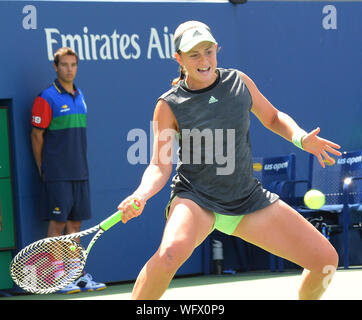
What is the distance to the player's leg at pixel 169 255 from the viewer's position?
4.33 metres

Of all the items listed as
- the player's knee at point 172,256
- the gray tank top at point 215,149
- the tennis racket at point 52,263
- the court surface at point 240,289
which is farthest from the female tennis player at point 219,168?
the court surface at point 240,289

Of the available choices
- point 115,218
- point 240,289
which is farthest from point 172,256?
point 240,289

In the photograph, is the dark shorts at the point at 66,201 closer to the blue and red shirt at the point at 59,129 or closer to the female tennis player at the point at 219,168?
the blue and red shirt at the point at 59,129

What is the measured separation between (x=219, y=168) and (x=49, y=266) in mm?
1520

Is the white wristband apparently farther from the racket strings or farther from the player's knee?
the racket strings

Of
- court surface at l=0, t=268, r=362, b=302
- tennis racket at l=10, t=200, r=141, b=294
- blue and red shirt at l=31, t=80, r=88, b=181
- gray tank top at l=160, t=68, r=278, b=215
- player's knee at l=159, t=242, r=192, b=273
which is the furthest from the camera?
blue and red shirt at l=31, t=80, r=88, b=181

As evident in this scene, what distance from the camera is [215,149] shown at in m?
4.69

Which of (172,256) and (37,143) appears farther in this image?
(37,143)

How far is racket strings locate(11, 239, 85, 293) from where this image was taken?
4934mm

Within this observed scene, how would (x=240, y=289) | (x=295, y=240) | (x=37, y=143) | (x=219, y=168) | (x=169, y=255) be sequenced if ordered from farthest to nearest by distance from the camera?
1. (x=37, y=143)
2. (x=240, y=289)
3. (x=219, y=168)
4. (x=295, y=240)
5. (x=169, y=255)

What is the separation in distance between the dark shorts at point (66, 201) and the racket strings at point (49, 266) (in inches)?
91.0

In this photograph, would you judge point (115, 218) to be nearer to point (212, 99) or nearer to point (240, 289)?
point (212, 99)

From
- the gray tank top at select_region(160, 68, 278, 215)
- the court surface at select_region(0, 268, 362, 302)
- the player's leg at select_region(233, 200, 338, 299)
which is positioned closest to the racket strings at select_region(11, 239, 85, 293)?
the gray tank top at select_region(160, 68, 278, 215)
